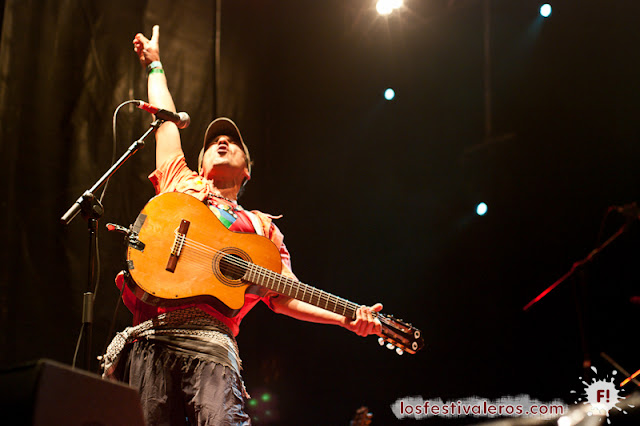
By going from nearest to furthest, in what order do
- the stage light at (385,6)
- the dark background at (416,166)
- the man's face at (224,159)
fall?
1. the man's face at (224,159)
2. the dark background at (416,166)
3. the stage light at (385,6)

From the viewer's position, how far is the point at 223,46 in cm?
418

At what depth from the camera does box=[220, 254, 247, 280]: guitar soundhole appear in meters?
2.60

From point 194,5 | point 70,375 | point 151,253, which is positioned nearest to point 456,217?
point 194,5

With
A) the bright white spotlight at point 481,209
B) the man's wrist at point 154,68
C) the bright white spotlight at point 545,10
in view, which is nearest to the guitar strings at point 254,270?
the man's wrist at point 154,68

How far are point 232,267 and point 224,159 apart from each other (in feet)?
2.48

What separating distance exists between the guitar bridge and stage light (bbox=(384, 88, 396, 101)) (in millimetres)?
2653

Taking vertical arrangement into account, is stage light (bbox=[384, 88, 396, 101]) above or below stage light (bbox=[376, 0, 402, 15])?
below

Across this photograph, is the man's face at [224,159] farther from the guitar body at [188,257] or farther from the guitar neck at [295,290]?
the guitar neck at [295,290]

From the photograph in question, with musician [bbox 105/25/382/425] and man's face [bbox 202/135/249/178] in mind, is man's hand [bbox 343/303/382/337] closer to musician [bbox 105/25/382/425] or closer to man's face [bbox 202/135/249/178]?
musician [bbox 105/25/382/425]

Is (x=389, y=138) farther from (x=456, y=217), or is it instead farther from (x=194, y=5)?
(x=194, y=5)

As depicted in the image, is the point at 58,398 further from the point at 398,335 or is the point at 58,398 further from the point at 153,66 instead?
the point at 153,66

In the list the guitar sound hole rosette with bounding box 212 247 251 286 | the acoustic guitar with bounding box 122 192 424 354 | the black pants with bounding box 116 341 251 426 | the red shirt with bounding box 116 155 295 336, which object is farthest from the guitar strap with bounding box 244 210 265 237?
the black pants with bounding box 116 341 251 426

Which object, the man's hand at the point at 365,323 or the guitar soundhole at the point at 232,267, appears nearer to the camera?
the guitar soundhole at the point at 232,267

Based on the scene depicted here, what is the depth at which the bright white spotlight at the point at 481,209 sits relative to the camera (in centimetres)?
460
